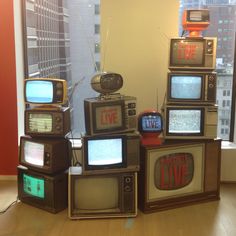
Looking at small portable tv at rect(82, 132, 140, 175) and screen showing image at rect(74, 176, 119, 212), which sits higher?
small portable tv at rect(82, 132, 140, 175)

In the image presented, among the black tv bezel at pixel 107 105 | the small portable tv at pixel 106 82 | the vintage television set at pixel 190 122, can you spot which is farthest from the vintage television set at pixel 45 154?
the vintage television set at pixel 190 122

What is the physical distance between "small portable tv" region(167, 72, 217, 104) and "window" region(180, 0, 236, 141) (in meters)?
0.78

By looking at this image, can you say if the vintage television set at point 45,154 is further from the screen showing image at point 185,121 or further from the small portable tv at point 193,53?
the small portable tv at point 193,53

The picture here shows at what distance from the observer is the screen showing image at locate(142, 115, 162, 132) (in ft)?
11.3

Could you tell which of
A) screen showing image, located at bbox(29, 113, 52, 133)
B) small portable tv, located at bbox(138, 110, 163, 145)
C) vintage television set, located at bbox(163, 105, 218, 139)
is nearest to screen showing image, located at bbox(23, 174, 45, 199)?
screen showing image, located at bbox(29, 113, 52, 133)

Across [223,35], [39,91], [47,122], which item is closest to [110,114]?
[47,122]

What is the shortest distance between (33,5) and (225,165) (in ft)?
8.94

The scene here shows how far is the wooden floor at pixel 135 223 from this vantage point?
10.0 feet

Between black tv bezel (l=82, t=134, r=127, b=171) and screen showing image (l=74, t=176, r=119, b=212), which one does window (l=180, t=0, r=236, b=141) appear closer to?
black tv bezel (l=82, t=134, r=127, b=171)

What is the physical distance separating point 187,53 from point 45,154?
61.6 inches

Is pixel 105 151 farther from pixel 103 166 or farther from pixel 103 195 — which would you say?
pixel 103 195

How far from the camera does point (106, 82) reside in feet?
10.8

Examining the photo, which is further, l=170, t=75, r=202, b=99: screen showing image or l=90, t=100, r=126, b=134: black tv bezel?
l=170, t=75, r=202, b=99: screen showing image

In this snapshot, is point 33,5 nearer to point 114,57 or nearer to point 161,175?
point 114,57
